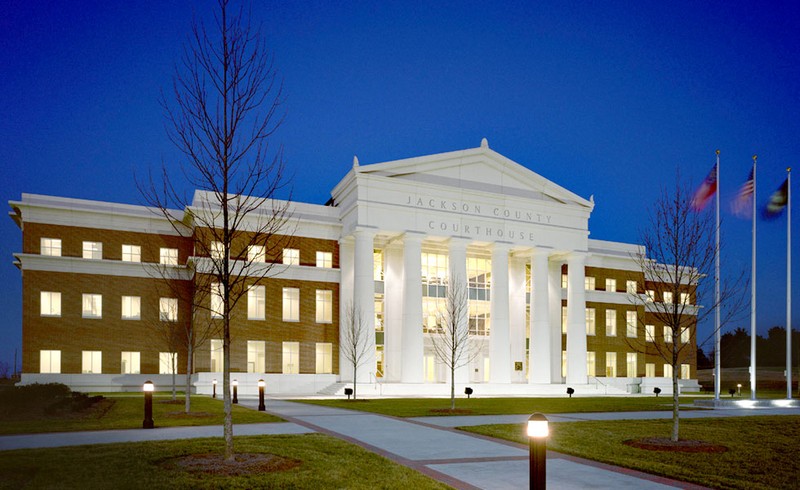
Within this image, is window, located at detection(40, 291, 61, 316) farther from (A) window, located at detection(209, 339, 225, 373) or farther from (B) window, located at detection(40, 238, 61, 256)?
(A) window, located at detection(209, 339, 225, 373)

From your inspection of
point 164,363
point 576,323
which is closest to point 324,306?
point 164,363

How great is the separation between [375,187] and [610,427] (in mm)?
31691

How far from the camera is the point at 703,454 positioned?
15039 millimetres

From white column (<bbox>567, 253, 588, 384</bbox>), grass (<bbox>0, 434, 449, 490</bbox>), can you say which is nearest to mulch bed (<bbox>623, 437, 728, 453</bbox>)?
grass (<bbox>0, 434, 449, 490</bbox>)

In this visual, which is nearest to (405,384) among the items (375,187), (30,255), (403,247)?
(403,247)

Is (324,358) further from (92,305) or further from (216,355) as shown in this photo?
(92,305)

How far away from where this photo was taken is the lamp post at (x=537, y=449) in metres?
7.11

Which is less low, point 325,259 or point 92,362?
point 325,259

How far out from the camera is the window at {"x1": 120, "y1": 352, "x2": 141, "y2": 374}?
4759 centimetres

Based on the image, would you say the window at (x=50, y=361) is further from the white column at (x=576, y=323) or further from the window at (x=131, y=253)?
the white column at (x=576, y=323)

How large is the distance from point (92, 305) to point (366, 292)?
21274 millimetres

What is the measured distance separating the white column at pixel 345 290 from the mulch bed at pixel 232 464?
1452 inches

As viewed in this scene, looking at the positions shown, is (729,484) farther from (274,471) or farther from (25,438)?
(25,438)

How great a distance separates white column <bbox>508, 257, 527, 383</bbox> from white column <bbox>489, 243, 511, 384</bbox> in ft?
16.6
